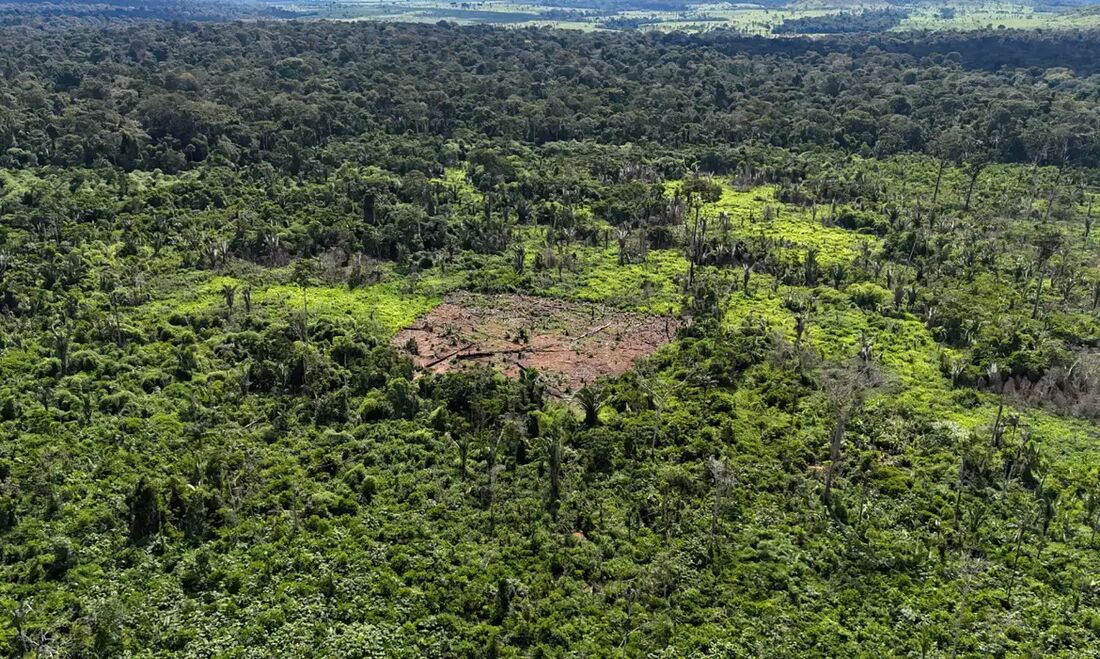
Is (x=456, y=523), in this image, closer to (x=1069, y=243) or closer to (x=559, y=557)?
(x=559, y=557)

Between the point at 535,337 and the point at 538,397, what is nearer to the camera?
the point at 538,397

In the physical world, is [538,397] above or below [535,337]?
below

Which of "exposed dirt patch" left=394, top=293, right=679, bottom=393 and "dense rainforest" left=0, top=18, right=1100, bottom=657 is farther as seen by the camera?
"exposed dirt patch" left=394, top=293, right=679, bottom=393

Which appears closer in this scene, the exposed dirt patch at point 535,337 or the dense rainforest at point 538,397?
the dense rainforest at point 538,397

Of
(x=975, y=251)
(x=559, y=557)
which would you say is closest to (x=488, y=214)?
(x=975, y=251)
